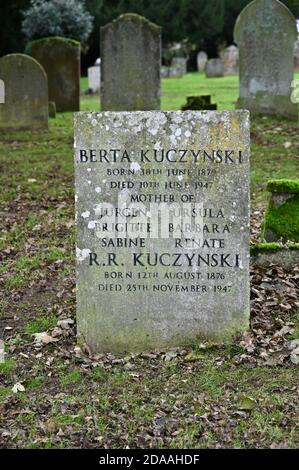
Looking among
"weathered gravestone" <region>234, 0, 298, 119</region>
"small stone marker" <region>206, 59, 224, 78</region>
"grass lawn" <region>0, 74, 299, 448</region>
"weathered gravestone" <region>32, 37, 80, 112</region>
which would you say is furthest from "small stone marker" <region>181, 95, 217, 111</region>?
"small stone marker" <region>206, 59, 224, 78</region>

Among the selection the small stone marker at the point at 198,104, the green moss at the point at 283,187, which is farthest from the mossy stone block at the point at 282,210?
the small stone marker at the point at 198,104

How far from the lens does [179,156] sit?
5.19 metres

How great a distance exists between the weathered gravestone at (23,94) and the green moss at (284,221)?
9.31 metres

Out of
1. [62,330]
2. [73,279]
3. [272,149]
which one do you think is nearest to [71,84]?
[272,149]

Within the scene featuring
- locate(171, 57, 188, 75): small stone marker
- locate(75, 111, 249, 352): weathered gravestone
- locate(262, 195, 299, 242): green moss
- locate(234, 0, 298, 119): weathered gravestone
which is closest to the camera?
locate(75, 111, 249, 352): weathered gravestone

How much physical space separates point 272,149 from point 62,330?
27.3 ft

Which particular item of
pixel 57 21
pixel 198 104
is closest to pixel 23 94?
pixel 198 104

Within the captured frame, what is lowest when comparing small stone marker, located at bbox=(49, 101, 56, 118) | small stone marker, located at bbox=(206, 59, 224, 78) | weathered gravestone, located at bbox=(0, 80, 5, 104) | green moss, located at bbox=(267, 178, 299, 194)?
green moss, located at bbox=(267, 178, 299, 194)

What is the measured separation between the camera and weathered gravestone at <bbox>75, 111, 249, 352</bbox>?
5.17 m

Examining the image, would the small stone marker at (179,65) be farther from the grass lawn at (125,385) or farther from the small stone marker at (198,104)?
the grass lawn at (125,385)

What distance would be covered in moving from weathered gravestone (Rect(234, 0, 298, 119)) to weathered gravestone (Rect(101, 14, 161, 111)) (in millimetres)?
1980

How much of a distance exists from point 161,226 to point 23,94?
1073 centimetres

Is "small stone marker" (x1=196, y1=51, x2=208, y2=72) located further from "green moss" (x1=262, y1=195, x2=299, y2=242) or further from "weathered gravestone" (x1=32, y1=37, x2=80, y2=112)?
"green moss" (x1=262, y1=195, x2=299, y2=242)
